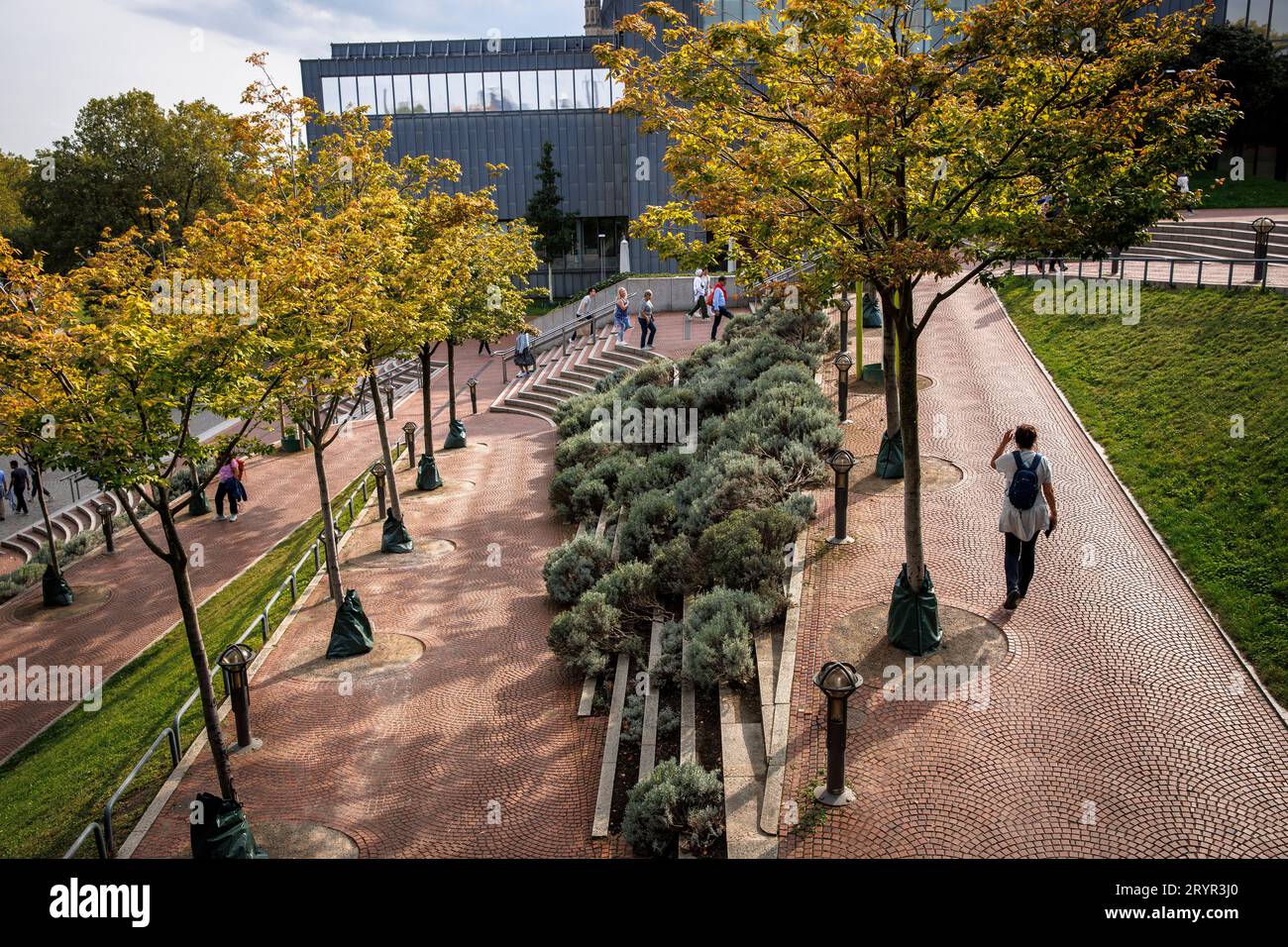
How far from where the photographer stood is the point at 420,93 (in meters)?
60.5

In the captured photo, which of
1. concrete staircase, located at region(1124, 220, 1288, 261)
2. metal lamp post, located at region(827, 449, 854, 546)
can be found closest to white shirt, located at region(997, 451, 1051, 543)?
metal lamp post, located at region(827, 449, 854, 546)

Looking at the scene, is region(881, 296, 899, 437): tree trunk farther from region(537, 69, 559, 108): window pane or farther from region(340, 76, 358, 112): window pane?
region(340, 76, 358, 112): window pane

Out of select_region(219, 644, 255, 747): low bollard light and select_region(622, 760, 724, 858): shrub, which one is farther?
select_region(219, 644, 255, 747): low bollard light

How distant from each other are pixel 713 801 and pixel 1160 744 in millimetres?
3938

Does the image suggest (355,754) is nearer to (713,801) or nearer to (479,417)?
(713,801)

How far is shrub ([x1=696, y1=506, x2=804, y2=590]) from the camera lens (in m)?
11.8

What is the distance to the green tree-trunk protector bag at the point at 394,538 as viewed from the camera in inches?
719

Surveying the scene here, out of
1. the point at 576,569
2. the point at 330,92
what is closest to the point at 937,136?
the point at 576,569

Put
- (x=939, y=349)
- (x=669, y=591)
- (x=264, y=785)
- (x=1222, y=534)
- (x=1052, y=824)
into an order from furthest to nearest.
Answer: (x=939, y=349) < (x=669, y=591) < (x=1222, y=534) < (x=264, y=785) < (x=1052, y=824)

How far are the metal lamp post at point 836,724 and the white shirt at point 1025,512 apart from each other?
3.50 m

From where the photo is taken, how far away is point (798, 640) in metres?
10.7

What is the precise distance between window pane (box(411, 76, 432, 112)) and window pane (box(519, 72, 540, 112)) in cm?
486

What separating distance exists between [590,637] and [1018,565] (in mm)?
5345
